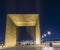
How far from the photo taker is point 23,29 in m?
48.3

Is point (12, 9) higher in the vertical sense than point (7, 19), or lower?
higher

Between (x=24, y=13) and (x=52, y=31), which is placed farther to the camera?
(x=52, y=31)

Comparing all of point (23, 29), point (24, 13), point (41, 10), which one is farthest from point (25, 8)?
point (23, 29)

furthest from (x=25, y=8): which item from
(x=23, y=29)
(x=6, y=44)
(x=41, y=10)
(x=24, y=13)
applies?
(x=23, y=29)

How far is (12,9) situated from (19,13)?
1.51 m

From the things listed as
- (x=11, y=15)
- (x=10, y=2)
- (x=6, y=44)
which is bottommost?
(x=6, y=44)

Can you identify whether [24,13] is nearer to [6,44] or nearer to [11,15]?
[11,15]

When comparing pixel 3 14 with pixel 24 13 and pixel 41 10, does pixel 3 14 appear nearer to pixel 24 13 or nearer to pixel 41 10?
pixel 24 13

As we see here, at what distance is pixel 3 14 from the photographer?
31078 mm

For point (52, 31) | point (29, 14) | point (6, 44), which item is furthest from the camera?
point (52, 31)

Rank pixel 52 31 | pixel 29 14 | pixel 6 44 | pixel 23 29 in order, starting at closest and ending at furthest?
pixel 6 44 < pixel 29 14 < pixel 52 31 < pixel 23 29

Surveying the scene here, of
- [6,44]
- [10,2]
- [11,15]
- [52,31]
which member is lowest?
[6,44]

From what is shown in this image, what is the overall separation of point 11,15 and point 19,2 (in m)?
3.00

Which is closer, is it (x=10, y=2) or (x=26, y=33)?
(x=10, y=2)
